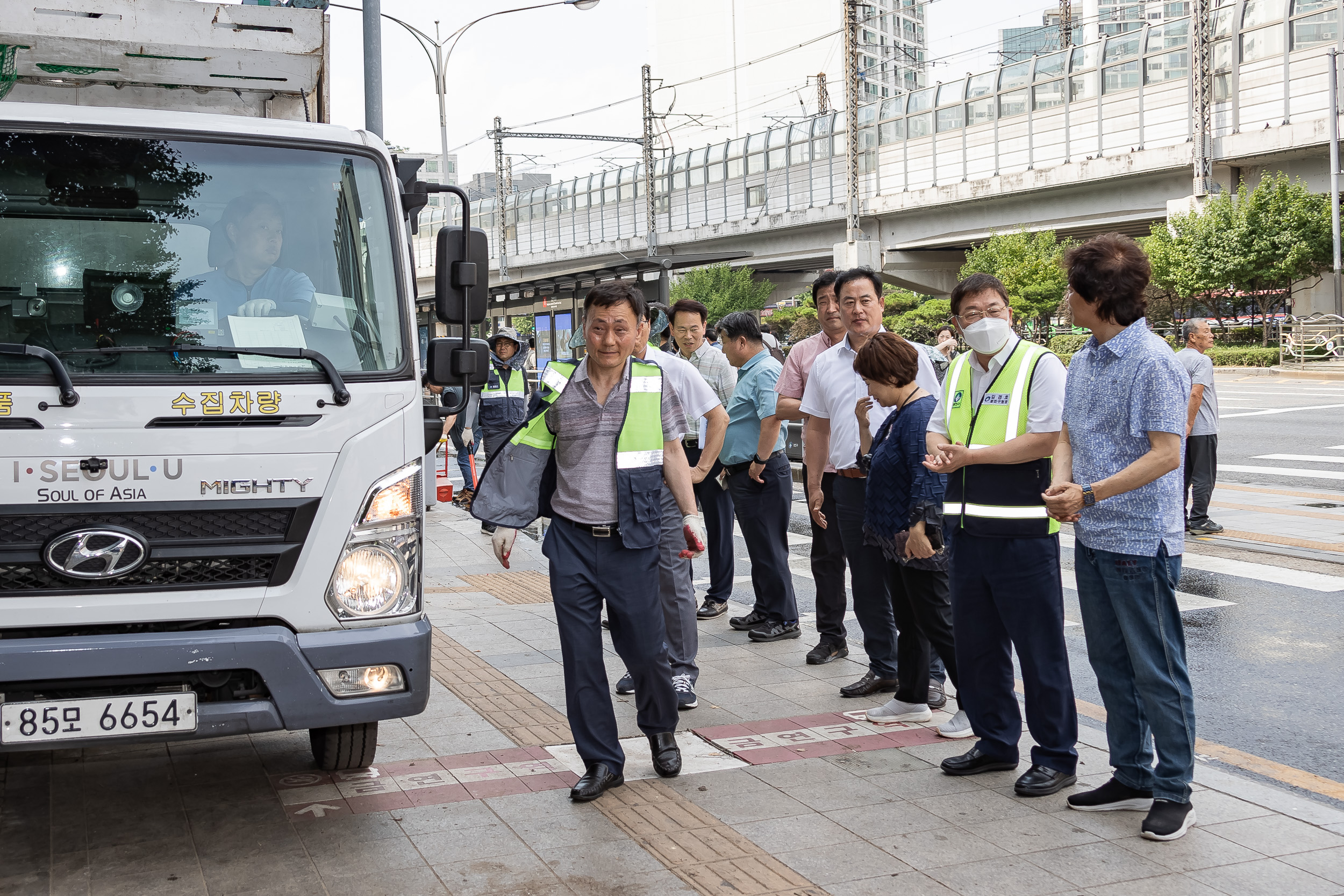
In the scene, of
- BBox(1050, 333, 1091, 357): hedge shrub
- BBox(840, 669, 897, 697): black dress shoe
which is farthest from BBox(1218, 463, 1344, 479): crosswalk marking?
BBox(1050, 333, 1091, 357): hedge shrub

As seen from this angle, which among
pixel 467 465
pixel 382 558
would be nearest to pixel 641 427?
pixel 382 558

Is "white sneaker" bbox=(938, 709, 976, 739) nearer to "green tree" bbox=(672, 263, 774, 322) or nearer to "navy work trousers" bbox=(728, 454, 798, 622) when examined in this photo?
"navy work trousers" bbox=(728, 454, 798, 622)

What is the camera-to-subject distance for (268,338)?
440 centimetres

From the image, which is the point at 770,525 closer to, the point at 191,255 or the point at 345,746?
the point at 345,746

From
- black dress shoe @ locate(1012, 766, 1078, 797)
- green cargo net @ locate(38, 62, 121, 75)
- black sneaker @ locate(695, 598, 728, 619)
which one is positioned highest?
green cargo net @ locate(38, 62, 121, 75)

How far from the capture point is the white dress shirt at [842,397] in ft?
20.7

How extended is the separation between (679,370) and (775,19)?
402 ft

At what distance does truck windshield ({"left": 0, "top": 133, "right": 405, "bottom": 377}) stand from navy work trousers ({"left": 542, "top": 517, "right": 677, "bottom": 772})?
1.00 meters

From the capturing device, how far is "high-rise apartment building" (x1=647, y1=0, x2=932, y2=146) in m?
120

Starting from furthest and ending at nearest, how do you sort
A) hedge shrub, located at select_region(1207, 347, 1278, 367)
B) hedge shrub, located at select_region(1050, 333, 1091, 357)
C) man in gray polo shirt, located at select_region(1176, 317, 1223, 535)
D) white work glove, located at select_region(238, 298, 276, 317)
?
hedge shrub, located at select_region(1050, 333, 1091, 357), hedge shrub, located at select_region(1207, 347, 1278, 367), man in gray polo shirt, located at select_region(1176, 317, 1223, 535), white work glove, located at select_region(238, 298, 276, 317)

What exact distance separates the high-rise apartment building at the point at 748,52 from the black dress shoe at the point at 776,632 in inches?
4461

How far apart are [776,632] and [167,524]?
4.30 m

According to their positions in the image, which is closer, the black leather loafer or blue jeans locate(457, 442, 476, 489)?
the black leather loafer

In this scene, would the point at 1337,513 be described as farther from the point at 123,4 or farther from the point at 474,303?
the point at 123,4
